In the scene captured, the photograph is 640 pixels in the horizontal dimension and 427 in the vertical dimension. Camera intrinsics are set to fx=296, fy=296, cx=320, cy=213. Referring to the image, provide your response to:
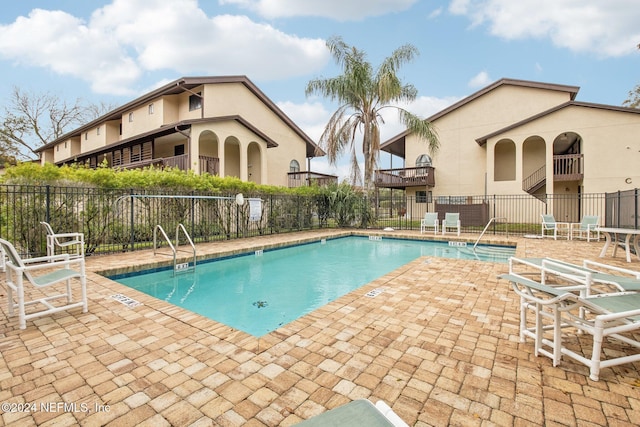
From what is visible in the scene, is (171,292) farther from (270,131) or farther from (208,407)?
(270,131)

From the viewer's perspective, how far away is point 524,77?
687 inches

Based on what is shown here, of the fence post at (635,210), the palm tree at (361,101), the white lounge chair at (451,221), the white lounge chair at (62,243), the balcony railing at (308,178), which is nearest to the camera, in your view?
the white lounge chair at (62,243)

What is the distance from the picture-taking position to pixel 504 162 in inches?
727

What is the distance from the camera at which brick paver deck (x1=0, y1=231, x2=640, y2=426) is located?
1.86 meters

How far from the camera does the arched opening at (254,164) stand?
18153 millimetres

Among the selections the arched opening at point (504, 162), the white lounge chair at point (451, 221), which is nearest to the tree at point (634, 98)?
the arched opening at point (504, 162)

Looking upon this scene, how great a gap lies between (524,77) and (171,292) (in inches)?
837

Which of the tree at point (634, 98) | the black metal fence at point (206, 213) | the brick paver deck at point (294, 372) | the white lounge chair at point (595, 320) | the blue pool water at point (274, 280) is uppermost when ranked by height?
the tree at point (634, 98)

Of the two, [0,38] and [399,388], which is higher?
[0,38]

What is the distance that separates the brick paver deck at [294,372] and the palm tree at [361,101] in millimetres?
11467

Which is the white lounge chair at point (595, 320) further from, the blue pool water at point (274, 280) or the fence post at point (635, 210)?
the fence post at point (635, 210)

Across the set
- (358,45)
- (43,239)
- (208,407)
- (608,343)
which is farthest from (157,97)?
(608,343)

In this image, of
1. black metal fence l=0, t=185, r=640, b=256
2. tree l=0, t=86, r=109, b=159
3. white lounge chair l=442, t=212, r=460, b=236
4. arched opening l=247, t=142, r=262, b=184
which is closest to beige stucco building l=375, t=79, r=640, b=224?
black metal fence l=0, t=185, r=640, b=256

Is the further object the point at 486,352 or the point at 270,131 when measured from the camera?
the point at 270,131
